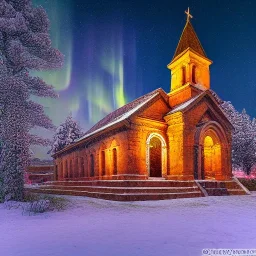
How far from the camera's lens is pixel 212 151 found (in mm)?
20609

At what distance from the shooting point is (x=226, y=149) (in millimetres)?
20000

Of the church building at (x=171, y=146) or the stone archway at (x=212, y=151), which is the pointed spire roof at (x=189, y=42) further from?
the stone archway at (x=212, y=151)

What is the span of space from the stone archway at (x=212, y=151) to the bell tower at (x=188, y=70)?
336cm

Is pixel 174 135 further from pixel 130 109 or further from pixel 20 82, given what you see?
pixel 20 82

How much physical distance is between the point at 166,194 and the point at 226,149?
9.04 metres

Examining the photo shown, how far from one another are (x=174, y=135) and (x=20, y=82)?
435 inches

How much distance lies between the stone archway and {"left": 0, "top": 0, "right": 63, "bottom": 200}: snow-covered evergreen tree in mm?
10661

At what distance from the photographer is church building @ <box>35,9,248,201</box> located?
15.1m

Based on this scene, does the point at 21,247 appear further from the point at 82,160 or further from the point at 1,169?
the point at 82,160

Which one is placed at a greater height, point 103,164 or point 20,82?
Result: point 20,82

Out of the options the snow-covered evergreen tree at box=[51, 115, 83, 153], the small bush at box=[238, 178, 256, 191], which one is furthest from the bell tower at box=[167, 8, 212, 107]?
the snow-covered evergreen tree at box=[51, 115, 83, 153]

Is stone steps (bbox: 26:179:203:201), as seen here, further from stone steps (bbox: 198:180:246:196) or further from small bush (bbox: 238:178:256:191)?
small bush (bbox: 238:178:256:191)

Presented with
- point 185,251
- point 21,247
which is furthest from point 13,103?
point 185,251

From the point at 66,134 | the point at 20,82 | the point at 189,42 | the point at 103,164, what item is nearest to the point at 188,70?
the point at 189,42
